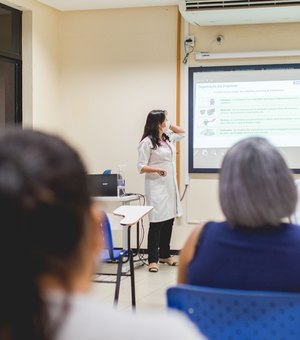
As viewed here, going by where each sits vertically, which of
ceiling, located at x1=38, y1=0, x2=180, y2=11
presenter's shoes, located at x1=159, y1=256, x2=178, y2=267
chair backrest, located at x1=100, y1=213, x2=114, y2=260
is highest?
ceiling, located at x1=38, y1=0, x2=180, y2=11

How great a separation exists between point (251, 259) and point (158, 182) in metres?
3.64

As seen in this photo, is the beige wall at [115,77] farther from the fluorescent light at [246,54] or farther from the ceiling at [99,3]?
the fluorescent light at [246,54]

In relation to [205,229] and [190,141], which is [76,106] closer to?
[190,141]

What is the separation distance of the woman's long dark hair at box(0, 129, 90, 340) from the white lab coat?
4.32 metres

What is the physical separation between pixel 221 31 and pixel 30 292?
5.20 metres

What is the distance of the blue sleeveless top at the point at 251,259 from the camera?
1391mm

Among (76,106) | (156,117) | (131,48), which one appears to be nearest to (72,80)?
(76,106)

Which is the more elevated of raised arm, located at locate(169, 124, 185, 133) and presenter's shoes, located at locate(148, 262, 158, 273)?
raised arm, located at locate(169, 124, 185, 133)

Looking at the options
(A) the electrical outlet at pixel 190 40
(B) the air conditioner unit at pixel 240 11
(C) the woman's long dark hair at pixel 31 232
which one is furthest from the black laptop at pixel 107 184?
(C) the woman's long dark hair at pixel 31 232

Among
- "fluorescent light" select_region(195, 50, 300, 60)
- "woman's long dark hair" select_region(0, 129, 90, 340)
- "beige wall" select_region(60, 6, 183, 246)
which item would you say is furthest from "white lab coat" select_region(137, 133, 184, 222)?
"woman's long dark hair" select_region(0, 129, 90, 340)

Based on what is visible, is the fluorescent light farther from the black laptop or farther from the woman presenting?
the black laptop

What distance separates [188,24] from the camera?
→ 5.49m

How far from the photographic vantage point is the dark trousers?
16.1 feet

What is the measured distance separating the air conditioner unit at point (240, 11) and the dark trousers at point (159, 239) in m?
2.06
